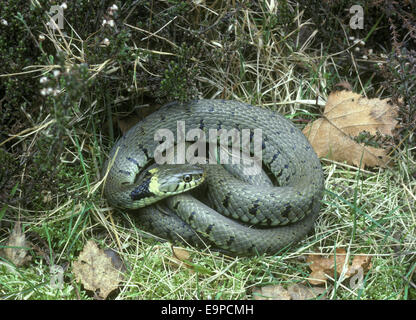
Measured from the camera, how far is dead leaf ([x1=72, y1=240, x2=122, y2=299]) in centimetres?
354

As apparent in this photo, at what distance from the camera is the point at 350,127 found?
4613mm

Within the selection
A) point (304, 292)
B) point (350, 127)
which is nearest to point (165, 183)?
point (304, 292)

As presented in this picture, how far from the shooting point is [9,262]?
3609 millimetres

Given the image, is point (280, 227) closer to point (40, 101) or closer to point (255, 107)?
point (255, 107)

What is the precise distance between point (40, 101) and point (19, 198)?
34.4 inches

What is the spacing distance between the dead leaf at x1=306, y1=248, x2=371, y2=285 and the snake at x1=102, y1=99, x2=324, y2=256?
0.26 m

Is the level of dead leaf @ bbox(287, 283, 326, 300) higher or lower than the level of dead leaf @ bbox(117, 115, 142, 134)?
lower

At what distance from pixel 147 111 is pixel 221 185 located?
119 centimetres

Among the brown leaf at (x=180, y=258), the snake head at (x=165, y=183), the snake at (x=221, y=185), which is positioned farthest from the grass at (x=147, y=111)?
the snake head at (x=165, y=183)

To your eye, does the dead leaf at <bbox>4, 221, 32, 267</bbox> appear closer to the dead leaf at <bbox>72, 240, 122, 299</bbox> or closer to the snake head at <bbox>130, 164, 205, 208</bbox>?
the dead leaf at <bbox>72, 240, 122, 299</bbox>

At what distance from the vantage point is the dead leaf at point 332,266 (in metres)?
3.65

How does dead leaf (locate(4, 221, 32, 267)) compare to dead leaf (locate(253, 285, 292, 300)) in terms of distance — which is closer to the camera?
dead leaf (locate(253, 285, 292, 300))

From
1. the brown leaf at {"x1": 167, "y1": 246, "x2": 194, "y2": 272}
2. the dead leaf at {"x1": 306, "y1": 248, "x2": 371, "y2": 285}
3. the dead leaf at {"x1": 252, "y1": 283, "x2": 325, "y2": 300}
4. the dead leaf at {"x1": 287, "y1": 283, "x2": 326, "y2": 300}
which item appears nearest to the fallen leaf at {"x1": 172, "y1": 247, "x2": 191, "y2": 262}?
the brown leaf at {"x1": 167, "y1": 246, "x2": 194, "y2": 272}

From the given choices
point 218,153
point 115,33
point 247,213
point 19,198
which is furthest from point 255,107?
point 19,198
